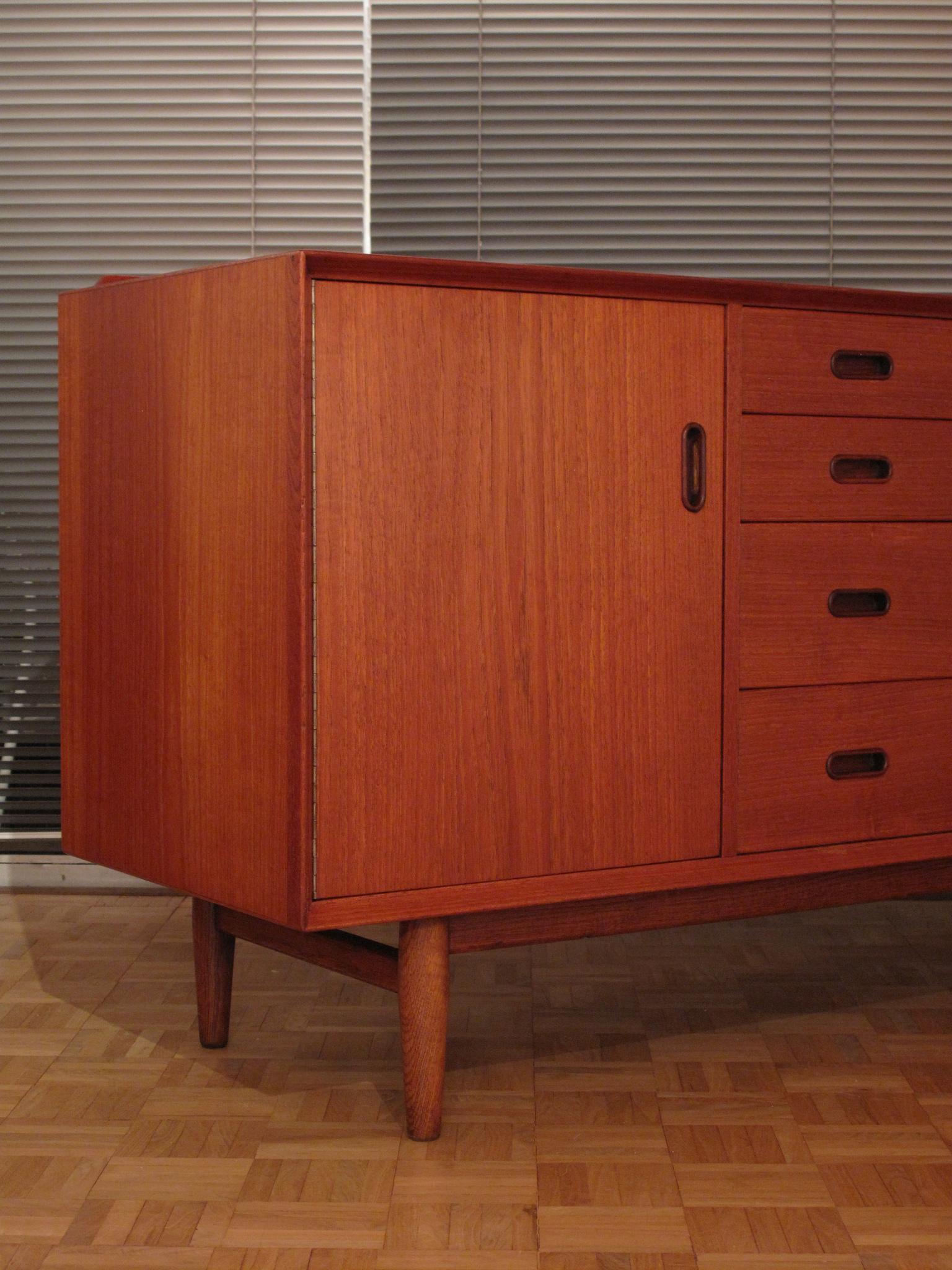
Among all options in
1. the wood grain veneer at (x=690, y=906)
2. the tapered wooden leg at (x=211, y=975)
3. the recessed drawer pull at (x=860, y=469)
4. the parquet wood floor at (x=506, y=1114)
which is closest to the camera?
the parquet wood floor at (x=506, y=1114)

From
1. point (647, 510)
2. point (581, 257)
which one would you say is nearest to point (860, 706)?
point (647, 510)

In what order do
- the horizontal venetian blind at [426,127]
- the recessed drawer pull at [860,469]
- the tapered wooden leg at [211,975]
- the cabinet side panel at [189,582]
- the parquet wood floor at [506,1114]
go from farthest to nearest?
the horizontal venetian blind at [426,127]
the tapered wooden leg at [211,975]
the recessed drawer pull at [860,469]
the cabinet side panel at [189,582]
the parquet wood floor at [506,1114]

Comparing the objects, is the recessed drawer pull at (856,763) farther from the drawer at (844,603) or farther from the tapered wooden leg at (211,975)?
the tapered wooden leg at (211,975)

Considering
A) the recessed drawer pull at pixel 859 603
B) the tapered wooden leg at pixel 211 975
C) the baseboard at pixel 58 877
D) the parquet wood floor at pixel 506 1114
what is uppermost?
the recessed drawer pull at pixel 859 603

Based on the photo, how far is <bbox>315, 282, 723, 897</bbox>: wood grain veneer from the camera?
4.75 feet

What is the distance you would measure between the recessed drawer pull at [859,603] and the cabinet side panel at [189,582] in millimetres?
656

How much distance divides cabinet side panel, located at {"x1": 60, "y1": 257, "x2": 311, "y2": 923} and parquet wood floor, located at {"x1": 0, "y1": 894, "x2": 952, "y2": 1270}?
0.28 m

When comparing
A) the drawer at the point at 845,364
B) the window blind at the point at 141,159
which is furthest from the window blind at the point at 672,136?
the drawer at the point at 845,364

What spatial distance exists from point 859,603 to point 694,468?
295mm

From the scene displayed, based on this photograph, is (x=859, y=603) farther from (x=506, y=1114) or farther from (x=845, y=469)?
(x=506, y=1114)

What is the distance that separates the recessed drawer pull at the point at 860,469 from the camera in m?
1.68

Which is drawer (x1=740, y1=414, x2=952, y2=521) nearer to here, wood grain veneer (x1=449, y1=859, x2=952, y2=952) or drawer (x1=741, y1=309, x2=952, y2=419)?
drawer (x1=741, y1=309, x2=952, y2=419)

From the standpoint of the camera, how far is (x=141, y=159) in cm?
261

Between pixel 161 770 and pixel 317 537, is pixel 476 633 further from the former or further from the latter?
pixel 161 770
